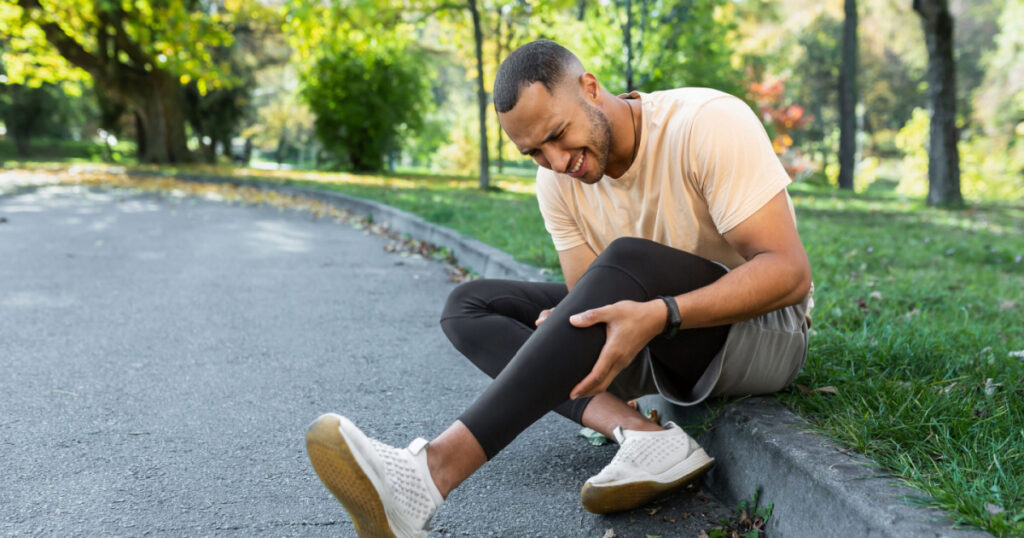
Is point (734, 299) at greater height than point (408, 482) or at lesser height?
greater

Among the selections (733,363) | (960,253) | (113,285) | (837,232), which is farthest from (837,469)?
(837,232)

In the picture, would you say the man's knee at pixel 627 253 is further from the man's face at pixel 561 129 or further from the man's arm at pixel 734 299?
the man's face at pixel 561 129

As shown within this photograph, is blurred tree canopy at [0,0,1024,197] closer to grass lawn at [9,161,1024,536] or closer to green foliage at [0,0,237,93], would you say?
green foliage at [0,0,237,93]

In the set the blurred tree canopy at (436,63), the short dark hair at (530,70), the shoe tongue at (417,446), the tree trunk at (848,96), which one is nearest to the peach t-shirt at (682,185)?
the short dark hair at (530,70)

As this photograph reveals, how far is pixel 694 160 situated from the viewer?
213 centimetres

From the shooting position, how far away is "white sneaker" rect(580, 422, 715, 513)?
2051 mm

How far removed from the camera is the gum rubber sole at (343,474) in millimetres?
1783

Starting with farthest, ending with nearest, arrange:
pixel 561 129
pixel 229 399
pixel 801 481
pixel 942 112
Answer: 1. pixel 942 112
2. pixel 229 399
3. pixel 561 129
4. pixel 801 481

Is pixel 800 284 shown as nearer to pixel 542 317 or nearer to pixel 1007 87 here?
pixel 542 317

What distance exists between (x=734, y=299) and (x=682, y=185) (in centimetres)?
40

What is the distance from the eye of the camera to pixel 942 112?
1226cm

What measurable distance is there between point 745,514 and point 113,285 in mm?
4679

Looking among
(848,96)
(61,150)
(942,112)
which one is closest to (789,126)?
(848,96)

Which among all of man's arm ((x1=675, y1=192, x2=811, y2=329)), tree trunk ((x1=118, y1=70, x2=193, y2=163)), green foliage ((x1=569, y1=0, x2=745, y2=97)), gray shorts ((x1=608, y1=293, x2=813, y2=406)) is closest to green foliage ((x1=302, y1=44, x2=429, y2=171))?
tree trunk ((x1=118, y1=70, x2=193, y2=163))
